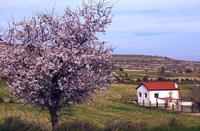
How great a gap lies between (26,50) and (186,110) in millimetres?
46923

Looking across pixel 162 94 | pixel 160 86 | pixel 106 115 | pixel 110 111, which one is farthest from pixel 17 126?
pixel 160 86

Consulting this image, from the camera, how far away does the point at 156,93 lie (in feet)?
241

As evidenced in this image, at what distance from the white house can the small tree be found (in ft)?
177

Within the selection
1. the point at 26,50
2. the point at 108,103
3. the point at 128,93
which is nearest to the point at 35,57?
the point at 26,50

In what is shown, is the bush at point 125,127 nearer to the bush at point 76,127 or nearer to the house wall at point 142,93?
the bush at point 76,127

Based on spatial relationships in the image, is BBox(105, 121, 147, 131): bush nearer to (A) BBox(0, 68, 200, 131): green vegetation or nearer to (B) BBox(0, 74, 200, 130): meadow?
(A) BBox(0, 68, 200, 131): green vegetation

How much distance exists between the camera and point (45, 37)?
60.3ft

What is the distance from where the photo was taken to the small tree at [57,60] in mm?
17672

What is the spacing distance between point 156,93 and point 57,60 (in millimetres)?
56894

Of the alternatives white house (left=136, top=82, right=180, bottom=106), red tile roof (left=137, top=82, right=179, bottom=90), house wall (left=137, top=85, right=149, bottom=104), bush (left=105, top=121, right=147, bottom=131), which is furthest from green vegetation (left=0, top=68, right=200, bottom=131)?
red tile roof (left=137, top=82, right=179, bottom=90)

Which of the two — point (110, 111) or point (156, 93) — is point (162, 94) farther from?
point (110, 111)

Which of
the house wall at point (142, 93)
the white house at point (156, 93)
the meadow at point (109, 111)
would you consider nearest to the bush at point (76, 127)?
the meadow at point (109, 111)

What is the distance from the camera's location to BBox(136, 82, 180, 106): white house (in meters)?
72.9

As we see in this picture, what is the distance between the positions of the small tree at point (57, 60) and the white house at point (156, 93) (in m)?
54.1
